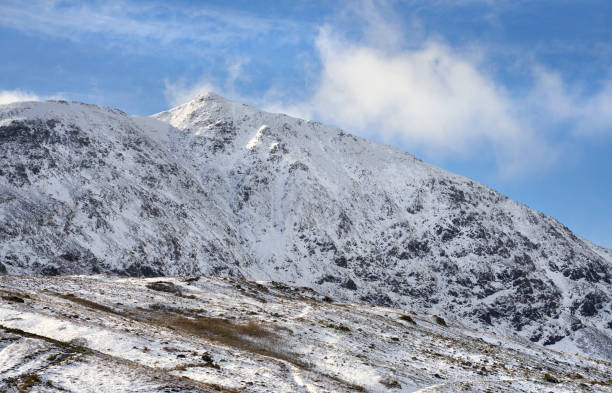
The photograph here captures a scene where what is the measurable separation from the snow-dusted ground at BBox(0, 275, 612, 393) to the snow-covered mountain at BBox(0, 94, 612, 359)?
211ft

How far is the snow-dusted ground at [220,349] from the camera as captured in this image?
21750 mm

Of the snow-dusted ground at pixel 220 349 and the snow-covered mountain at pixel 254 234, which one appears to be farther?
the snow-covered mountain at pixel 254 234

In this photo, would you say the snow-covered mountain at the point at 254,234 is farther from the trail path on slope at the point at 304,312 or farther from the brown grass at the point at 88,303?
the brown grass at the point at 88,303

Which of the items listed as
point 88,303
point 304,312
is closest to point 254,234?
point 304,312

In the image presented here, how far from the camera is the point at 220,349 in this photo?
31.3 meters

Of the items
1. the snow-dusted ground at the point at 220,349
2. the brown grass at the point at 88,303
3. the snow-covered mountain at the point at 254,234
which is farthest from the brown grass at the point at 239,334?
the snow-covered mountain at the point at 254,234

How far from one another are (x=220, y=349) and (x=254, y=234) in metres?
140

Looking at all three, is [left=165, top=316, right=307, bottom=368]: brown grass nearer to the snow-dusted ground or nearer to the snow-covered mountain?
the snow-dusted ground

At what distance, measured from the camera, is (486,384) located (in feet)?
111

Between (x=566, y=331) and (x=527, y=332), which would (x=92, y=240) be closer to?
(x=527, y=332)

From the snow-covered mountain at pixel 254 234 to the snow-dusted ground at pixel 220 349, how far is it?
6434cm

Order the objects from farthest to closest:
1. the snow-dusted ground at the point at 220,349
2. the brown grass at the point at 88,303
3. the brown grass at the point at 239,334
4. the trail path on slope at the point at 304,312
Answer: the trail path on slope at the point at 304,312
the brown grass at the point at 88,303
the brown grass at the point at 239,334
the snow-dusted ground at the point at 220,349

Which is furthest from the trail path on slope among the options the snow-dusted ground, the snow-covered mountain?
the snow-covered mountain

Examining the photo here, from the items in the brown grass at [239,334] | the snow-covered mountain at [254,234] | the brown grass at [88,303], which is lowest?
the brown grass at [88,303]
